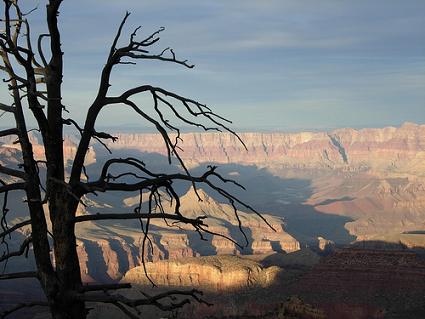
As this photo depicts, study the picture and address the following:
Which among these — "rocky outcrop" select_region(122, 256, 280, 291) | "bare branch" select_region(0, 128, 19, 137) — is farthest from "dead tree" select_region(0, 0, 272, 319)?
"rocky outcrop" select_region(122, 256, 280, 291)

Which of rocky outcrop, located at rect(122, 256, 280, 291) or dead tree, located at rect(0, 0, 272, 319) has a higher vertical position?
dead tree, located at rect(0, 0, 272, 319)

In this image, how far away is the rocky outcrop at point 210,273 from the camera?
308 feet

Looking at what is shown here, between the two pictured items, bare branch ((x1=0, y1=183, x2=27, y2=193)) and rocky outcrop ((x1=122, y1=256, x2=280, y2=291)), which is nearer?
bare branch ((x1=0, y1=183, x2=27, y2=193))

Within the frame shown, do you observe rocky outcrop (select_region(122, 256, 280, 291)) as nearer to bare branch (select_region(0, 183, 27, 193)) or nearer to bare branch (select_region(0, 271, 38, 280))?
bare branch (select_region(0, 271, 38, 280))

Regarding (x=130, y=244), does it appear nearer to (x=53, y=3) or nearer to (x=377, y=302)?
(x=377, y=302)

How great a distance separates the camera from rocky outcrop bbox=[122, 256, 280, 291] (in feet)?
308

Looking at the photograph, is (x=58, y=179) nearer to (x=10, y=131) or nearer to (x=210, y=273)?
(x=10, y=131)

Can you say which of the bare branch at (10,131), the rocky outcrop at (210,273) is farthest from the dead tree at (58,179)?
the rocky outcrop at (210,273)

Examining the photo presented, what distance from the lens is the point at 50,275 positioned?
6238mm

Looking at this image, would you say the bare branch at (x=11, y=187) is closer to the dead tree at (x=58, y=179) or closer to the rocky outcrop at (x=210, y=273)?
the dead tree at (x=58, y=179)

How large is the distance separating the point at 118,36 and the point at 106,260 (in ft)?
573

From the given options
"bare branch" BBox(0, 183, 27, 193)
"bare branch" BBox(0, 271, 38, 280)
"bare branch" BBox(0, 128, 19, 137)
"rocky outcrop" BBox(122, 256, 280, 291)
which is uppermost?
"bare branch" BBox(0, 128, 19, 137)

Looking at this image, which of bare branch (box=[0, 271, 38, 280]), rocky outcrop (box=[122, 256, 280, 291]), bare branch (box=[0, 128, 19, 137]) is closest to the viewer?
bare branch (box=[0, 271, 38, 280])

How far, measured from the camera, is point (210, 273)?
10331cm
